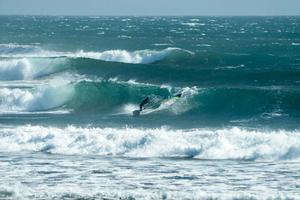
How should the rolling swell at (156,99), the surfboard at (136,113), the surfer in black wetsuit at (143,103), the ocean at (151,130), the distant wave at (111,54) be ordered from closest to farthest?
the ocean at (151,130)
the surfboard at (136,113)
the rolling swell at (156,99)
the surfer in black wetsuit at (143,103)
the distant wave at (111,54)

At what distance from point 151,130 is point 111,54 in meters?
28.6

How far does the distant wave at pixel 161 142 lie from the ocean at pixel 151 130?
3 centimetres

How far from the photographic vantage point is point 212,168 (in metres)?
21.7

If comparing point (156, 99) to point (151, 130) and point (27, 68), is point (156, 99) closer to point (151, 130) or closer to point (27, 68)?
point (151, 130)

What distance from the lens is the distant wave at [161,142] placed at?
23562mm

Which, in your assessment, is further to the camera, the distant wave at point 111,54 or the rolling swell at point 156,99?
the distant wave at point 111,54

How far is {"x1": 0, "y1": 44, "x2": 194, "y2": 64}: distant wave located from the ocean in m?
3.65

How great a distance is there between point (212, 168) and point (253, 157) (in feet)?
6.19

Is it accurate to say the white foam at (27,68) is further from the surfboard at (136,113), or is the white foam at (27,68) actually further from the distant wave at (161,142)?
the distant wave at (161,142)

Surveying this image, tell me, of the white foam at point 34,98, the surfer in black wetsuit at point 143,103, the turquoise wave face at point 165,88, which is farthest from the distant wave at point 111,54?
the surfer in black wetsuit at point 143,103

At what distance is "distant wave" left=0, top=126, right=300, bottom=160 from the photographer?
23.6 metres

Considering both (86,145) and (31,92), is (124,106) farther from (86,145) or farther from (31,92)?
(86,145)

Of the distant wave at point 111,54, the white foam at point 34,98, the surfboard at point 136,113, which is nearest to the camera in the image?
the surfboard at point 136,113

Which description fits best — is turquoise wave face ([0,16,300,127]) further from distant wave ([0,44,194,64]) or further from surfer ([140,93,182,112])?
surfer ([140,93,182,112])
